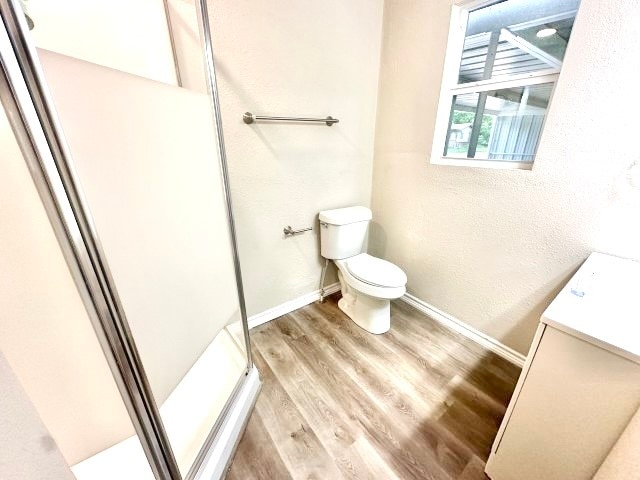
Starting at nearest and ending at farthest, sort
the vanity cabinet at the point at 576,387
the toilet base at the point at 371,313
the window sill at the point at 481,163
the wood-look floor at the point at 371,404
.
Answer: the vanity cabinet at the point at 576,387 → the wood-look floor at the point at 371,404 → the window sill at the point at 481,163 → the toilet base at the point at 371,313

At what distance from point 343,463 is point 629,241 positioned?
149 centimetres

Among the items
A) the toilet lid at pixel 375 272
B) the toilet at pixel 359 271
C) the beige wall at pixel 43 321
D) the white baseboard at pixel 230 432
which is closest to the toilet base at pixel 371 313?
the toilet at pixel 359 271

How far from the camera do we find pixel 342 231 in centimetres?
177

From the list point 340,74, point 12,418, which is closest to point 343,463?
point 12,418

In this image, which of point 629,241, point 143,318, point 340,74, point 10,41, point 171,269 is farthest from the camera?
point 340,74

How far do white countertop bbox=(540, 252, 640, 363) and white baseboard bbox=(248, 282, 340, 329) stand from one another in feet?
4.94

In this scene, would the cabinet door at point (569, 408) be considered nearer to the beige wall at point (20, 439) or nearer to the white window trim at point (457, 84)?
the white window trim at point (457, 84)

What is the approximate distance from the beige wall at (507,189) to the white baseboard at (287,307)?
566mm

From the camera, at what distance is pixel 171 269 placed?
77 cm

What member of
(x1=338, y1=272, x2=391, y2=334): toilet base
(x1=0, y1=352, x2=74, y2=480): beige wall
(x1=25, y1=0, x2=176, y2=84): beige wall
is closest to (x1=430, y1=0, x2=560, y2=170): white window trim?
(x1=338, y1=272, x2=391, y2=334): toilet base

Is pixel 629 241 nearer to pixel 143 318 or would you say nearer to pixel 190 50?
pixel 143 318

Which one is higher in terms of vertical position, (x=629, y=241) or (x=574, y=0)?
(x=574, y=0)

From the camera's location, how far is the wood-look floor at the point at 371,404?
1032 millimetres

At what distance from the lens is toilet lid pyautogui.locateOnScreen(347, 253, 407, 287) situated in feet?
5.17
